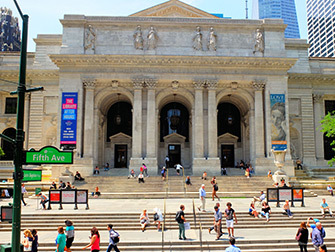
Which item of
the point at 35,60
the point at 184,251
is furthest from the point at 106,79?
the point at 184,251

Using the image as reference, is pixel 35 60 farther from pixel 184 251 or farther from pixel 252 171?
pixel 184 251

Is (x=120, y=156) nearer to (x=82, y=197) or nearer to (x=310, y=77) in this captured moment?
(x=82, y=197)

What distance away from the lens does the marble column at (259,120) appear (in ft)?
121

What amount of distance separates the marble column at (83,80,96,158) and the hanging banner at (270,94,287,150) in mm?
19584

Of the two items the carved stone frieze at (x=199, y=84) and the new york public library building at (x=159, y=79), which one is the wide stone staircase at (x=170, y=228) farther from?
the carved stone frieze at (x=199, y=84)

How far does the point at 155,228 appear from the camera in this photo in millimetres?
16172

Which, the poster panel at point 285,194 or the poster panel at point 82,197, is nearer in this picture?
the poster panel at point 82,197

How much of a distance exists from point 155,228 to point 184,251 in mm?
3285

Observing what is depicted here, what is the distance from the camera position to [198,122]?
120 feet

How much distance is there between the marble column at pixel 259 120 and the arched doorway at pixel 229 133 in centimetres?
671

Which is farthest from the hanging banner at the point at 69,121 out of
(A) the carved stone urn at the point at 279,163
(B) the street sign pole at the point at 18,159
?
(B) the street sign pole at the point at 18,159

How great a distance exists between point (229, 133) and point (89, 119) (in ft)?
59.9

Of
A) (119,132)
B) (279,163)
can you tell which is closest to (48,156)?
(279,163)

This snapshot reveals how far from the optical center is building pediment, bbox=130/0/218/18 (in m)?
40.9
